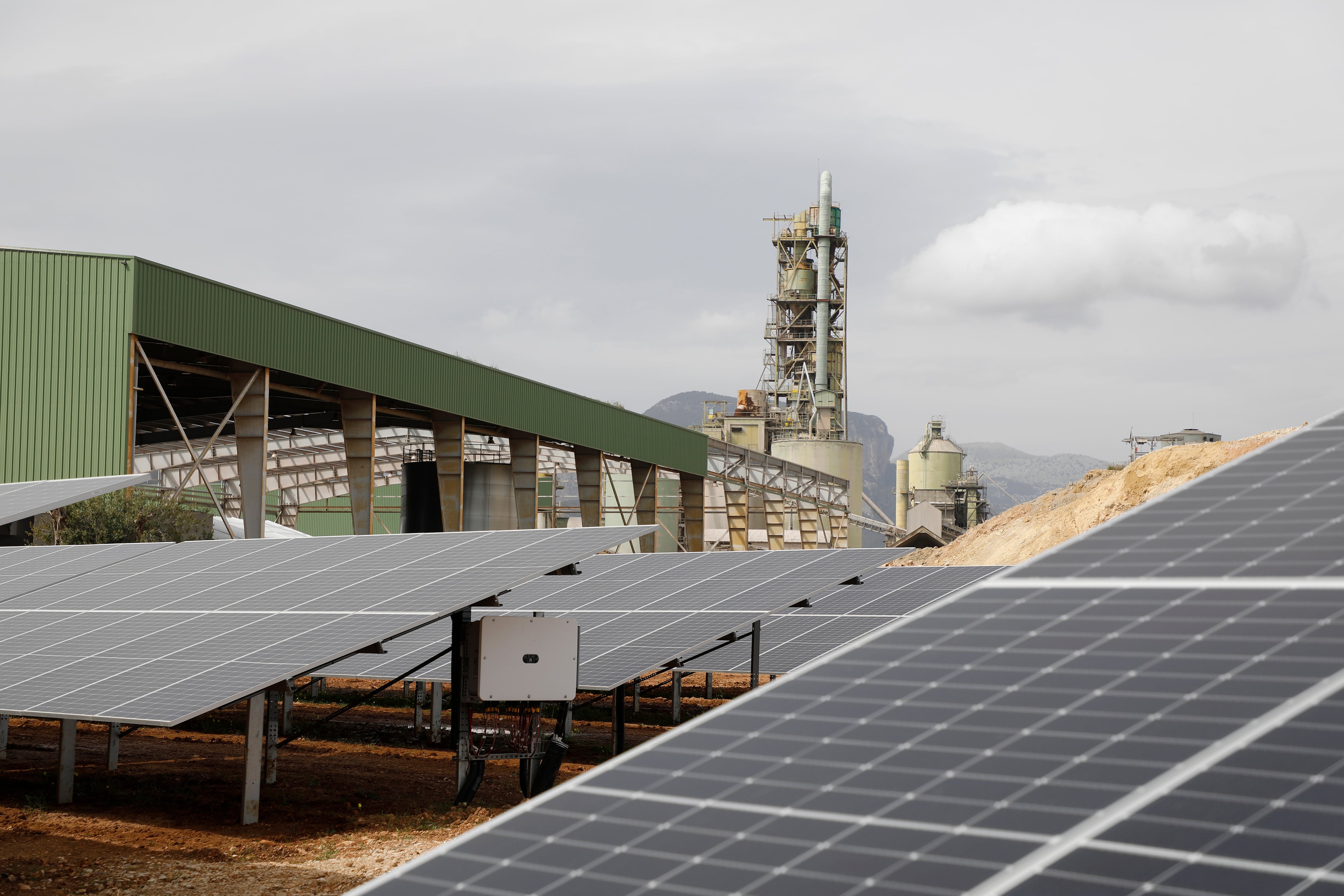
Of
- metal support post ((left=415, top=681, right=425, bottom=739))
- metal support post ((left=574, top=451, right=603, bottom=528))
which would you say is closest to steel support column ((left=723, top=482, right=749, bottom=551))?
metal support post ((left=574, top=451, right=603, bottom=528))

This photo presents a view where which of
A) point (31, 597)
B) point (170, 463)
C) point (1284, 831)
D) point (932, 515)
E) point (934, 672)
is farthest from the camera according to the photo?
point (932, 515)

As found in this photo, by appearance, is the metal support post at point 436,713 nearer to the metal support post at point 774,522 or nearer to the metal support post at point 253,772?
the metal support post at point 253,772

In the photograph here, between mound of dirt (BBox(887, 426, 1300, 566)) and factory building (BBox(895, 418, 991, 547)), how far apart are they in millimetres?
32240

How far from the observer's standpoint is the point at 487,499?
42312 mm

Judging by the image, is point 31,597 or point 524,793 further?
point 31,597

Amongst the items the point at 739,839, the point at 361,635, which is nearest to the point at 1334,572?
the point at 739,839

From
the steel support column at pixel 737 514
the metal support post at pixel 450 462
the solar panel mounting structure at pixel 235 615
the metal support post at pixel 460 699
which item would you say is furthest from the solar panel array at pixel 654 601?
the steel support column at pixel 737 514

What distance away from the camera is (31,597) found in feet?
60.3

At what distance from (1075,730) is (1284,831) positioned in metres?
1.04

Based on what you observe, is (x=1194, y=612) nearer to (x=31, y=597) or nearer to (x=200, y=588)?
(x=200, y=588)

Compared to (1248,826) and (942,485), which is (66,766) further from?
(942,485)

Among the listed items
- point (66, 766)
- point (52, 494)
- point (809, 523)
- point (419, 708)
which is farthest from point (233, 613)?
point (809, 523)

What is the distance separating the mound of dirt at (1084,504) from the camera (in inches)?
1734

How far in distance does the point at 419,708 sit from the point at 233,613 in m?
10.2
